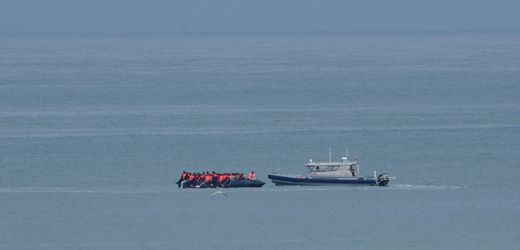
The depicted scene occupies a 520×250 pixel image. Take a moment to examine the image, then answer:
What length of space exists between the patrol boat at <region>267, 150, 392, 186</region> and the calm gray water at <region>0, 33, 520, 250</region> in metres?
0.64

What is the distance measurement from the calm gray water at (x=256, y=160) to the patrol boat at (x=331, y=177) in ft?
2.10

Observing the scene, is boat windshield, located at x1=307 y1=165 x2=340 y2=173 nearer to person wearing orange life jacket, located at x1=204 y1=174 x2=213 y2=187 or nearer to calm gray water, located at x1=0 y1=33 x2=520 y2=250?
calm gray water, located at x1=0 y1=33 x2=520 y2=250

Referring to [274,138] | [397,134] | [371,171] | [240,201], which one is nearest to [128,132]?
[274,138]

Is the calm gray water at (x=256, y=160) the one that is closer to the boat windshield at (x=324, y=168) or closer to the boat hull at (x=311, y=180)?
the boat hull at (x=311, y=180)

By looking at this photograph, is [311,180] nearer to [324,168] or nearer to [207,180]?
[324,168]

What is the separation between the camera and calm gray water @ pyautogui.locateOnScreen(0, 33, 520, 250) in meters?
51.7

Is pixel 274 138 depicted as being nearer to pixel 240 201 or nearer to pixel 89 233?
pixel 240 201

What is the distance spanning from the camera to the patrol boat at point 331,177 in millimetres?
62031

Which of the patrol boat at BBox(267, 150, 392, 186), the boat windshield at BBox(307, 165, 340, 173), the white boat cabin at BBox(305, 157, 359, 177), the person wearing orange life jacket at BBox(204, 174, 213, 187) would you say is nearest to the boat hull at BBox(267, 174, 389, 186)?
the patrol boat at BBox(267, 150, 392, 186)

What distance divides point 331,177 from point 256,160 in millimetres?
10315

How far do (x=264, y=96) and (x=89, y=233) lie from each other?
64099mm

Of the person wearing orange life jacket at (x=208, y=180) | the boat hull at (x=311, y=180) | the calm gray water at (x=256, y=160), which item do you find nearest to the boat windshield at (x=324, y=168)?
the boat hull at (x=311, y=180)

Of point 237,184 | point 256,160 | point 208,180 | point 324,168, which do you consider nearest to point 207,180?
point 208,180

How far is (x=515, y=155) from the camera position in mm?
72375
